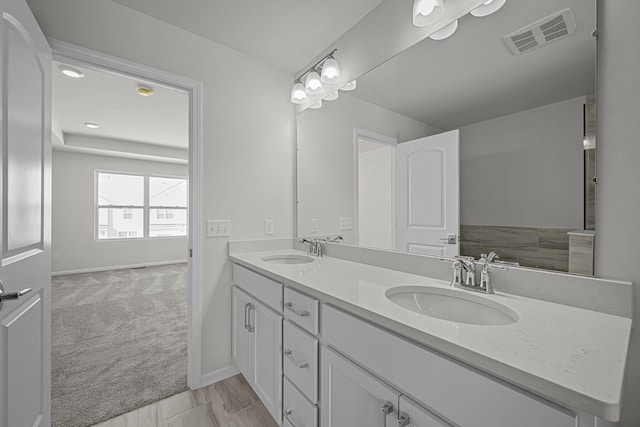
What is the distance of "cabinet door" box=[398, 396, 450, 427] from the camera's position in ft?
2.31

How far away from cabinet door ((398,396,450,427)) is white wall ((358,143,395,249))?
876mm

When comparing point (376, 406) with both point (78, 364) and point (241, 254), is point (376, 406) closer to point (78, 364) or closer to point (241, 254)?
point (241, 254)

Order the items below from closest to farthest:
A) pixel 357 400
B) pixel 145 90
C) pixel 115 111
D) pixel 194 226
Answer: pixel 357 400 < pixel 194 226 < pixel 145 90 < pixel 115 111

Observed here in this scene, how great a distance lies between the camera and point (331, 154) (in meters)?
2.06

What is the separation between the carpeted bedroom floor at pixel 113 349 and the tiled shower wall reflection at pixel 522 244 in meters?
1.99

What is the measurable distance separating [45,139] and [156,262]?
5.46m

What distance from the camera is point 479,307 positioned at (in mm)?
1016

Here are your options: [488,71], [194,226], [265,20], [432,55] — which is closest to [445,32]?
[432,55]

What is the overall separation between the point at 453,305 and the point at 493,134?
725mm

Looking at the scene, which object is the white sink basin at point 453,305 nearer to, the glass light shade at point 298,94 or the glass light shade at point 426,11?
the glass light shade at point 426,11

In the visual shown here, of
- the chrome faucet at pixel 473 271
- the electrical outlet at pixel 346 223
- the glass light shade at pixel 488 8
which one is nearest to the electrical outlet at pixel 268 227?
the electrical outlet at pixel 346 223

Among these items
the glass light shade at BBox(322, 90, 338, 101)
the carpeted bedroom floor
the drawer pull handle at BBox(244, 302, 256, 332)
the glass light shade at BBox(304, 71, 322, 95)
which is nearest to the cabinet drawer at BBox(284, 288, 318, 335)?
the drawer pull handle at BBox(244, 302, 256, 332)

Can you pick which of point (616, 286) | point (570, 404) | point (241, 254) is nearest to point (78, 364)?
point (241, 254)

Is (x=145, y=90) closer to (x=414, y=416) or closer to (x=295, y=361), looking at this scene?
(x=295, y=361)
